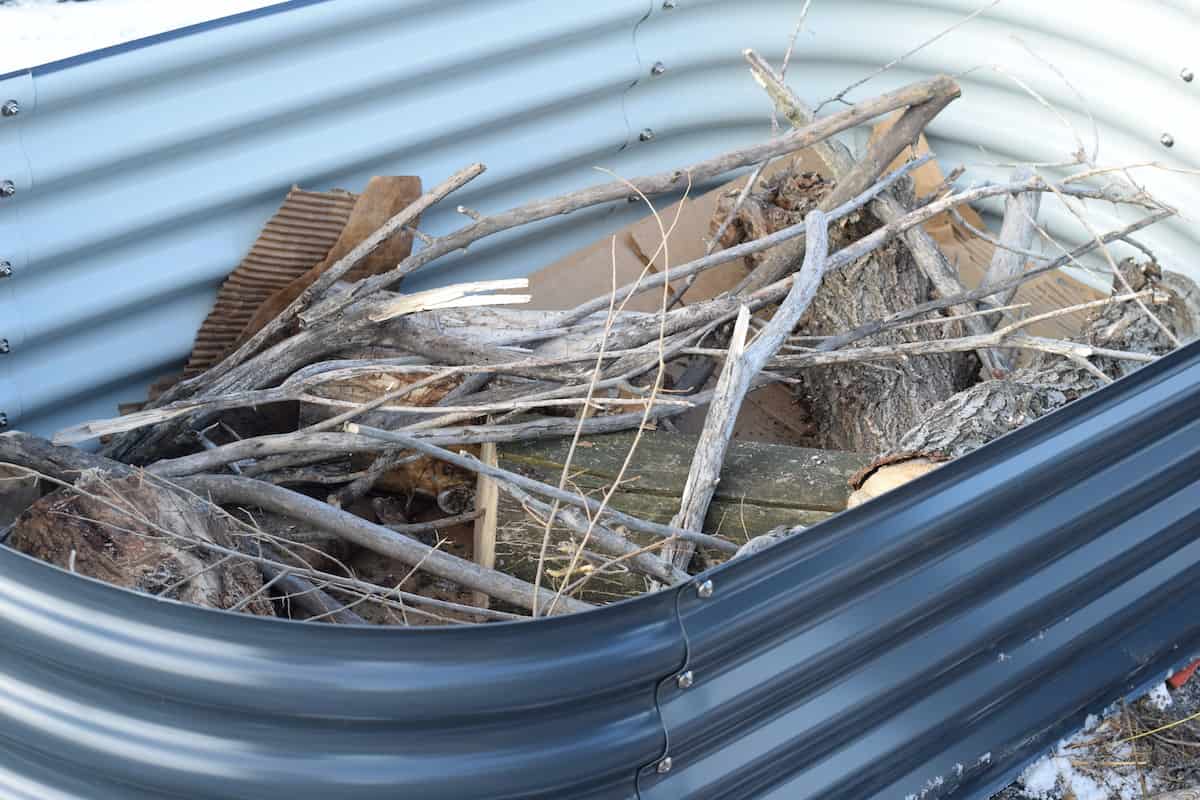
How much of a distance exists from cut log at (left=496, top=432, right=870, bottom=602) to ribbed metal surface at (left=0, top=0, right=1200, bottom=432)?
894mm

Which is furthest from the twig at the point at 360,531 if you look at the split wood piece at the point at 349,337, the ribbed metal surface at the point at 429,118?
the ribbed metal surface at the point at 429,118

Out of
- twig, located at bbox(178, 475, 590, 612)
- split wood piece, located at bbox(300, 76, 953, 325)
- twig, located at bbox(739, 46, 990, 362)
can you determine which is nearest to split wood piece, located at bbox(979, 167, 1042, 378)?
twig, located at bbox(739, 46, 990, 362)

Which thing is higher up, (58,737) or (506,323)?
(506,323)

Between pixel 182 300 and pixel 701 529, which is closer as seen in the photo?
pixel 701 529

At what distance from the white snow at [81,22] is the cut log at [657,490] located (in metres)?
1.17

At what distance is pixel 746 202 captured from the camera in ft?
10.9

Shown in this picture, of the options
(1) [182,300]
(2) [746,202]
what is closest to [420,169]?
(1) [182,300]

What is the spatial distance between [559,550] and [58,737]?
1192 mm

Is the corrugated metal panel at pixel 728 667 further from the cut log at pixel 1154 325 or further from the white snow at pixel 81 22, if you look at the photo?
the white snow at pixel 81 22

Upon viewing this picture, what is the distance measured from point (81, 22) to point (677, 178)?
1375 millimetres

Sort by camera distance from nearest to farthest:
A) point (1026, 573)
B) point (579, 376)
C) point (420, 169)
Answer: point (1026, 573), point (579, 376), point (420, 169)

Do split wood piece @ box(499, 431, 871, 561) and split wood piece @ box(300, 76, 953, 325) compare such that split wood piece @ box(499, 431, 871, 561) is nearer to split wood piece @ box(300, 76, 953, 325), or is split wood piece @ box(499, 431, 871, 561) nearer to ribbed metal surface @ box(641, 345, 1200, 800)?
split wood piece @ box(300, 76, 953, 325)

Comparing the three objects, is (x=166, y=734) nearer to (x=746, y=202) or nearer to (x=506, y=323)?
(x=506, y=323)

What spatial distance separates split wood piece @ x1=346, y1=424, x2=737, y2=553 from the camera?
2.14 metres
